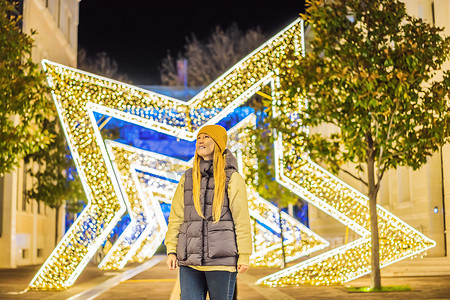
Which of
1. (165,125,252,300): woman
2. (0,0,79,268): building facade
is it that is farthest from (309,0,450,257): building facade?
(165,125,252,300): woman

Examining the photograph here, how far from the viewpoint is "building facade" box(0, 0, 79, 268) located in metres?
25.5

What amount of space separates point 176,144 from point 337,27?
4433cm

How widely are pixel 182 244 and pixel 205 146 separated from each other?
651 millimetres

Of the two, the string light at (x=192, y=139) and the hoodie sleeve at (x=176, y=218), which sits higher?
the string light at (x=192, y=139)

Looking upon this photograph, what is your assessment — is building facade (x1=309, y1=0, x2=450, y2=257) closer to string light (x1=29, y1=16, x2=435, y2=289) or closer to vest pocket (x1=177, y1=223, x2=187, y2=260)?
string light (x1=29, y1=16, x2=435, y2=289)

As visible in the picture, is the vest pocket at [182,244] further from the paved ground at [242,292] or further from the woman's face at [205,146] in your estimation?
the paved ground at [242,292]

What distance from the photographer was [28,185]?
99.7 ft

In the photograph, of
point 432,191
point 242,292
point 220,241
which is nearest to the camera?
point 220,241

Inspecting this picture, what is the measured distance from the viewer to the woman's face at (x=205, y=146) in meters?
4.66

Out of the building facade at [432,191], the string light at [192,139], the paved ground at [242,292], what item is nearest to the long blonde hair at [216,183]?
the paved ground at [242,292]

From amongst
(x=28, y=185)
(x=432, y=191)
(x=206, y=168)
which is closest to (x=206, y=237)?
(x=206, y=168)

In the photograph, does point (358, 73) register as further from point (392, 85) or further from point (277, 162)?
point (277, 162)

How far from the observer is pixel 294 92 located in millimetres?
12727

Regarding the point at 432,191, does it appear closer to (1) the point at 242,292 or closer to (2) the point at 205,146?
(1) the point at 242,292
